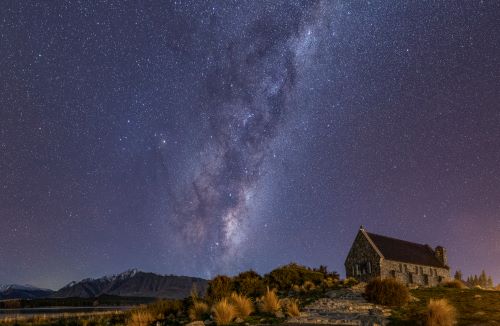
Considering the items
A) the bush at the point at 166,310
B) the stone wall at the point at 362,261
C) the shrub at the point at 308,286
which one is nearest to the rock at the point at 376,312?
the shrub at the point at 308,286

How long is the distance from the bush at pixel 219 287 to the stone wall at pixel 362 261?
2135 centimetres

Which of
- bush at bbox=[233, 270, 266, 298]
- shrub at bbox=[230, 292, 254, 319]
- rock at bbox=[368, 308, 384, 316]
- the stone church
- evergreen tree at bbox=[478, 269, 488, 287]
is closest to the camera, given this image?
rock at bbox=[368, 308, 384, 316]

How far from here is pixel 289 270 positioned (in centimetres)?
4150

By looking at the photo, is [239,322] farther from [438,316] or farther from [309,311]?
[438,316]

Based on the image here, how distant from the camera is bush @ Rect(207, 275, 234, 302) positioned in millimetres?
31812

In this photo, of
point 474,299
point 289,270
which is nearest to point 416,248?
point 289,270

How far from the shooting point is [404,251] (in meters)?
55.3

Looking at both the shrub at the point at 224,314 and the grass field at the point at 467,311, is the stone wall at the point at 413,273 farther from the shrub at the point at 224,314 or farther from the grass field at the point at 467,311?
the shrub at the point at 224,314

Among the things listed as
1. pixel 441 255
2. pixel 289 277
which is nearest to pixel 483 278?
pixel 441 255

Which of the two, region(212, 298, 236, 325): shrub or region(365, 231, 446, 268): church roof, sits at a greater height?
region(365, 231, 446, 268): church roof

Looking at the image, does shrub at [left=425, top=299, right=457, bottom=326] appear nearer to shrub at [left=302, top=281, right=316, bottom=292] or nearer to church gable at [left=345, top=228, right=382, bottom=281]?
shrub at [left=302, top=281, right=316, bottom=292]

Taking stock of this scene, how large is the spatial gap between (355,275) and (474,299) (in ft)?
88.5

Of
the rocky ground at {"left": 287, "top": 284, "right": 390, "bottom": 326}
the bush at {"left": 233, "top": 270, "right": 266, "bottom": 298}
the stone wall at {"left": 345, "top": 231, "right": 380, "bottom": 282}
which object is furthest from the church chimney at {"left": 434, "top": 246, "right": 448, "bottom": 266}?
the rocky ground at {"left": 287, "top": 284, "right": 390, "bottom": 326}

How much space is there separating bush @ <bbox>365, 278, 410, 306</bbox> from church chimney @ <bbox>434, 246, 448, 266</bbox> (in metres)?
41.7
